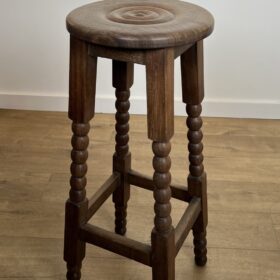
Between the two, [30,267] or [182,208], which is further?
[182,208]

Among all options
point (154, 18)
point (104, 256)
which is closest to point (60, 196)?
point (104, 256)

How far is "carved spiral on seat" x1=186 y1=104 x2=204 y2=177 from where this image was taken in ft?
3.65

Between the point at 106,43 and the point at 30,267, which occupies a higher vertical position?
the point at 106,43

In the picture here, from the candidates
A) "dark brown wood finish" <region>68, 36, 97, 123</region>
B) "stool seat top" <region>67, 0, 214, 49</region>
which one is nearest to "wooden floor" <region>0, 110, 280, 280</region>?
"dark brown wood finish" <region>68, 36, 97, 123</region>

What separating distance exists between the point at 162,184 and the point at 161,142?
9 cm

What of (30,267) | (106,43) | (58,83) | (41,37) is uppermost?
(106,43)

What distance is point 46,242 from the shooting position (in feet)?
4.58

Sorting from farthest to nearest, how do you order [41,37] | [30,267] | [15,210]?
[41,37] < [15,210] < [30,267]

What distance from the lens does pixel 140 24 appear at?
35.8 inches

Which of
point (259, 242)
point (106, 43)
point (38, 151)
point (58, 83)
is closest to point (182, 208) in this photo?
point (259, 242)

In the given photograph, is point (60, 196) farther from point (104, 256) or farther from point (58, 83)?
point (58, 83)

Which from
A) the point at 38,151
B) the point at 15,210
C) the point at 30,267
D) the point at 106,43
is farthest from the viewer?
the point at 38,151

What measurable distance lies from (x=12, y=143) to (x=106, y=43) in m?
1.21

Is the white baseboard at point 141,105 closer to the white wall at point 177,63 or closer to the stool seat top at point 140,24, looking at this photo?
the white wall at point 177,63
